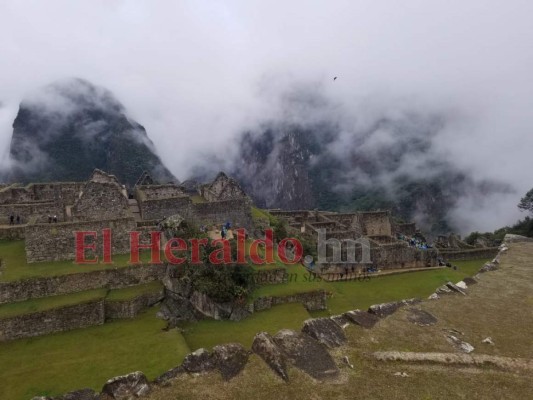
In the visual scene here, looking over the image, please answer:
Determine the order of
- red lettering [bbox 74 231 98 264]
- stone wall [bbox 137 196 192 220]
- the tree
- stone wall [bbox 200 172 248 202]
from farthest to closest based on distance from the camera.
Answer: the tree → stone wall [bbox 200 172 248 202] → stone wall [bbox 137 196 192 220] → red lettering [bbox 74 231 98 264]

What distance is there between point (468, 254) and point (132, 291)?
20896 millimetres

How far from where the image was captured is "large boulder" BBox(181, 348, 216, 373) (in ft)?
18.7

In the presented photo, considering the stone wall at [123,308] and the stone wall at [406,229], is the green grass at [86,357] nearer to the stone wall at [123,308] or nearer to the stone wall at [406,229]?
the stone wall at [123,308]

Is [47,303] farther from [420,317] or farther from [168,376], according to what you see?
[420,317]

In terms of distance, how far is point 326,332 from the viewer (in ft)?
22.5

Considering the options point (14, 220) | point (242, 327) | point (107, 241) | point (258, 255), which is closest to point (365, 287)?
point (258, 255)

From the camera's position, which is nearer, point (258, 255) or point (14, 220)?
point (258, 255)

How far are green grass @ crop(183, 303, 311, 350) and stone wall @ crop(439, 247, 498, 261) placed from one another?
1474 cm

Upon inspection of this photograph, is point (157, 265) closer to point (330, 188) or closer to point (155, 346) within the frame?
point (155, 346)

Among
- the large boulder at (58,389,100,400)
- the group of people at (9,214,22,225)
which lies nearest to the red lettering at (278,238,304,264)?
the group of people at (9,214,22,225)

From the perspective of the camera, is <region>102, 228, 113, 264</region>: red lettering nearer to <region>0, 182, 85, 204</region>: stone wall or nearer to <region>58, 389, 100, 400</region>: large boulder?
<region>0, 182, 85, 204</region>: stone wall

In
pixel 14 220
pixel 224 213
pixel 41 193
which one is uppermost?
pixel 41 193

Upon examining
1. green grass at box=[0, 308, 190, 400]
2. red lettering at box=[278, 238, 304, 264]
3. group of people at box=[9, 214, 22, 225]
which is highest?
group of people at box=[9, 214, 22, 225]

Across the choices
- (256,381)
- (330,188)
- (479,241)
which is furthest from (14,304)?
(330,188)
